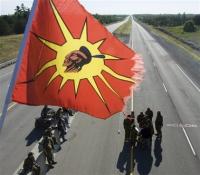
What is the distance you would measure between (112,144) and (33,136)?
3.99 meters

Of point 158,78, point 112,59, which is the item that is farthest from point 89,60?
point 158,78

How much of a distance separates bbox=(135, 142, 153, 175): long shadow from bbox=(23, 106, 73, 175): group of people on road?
3398mm

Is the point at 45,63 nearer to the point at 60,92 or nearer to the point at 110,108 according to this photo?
the point at 60,92

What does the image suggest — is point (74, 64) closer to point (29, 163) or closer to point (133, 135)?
point (29, 163)

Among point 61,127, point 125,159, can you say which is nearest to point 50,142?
point 125,159

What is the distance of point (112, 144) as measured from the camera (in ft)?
65.4

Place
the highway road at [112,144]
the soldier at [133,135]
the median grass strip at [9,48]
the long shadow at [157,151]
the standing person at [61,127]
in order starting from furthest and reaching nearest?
the median grass strip at [9,48]
the standing person at [61,127]
the soldier at [133,135]
the long shadow at [157,151]
the highway road at [112,144]

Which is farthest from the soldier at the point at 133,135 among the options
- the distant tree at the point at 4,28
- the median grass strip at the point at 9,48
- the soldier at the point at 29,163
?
the distant tree at the point at 4,28

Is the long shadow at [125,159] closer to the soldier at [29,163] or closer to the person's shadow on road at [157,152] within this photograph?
the person's shadow on road at [157,152]

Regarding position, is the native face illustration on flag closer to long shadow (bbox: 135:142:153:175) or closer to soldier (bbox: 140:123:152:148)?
long shadow (bbox: 135:142:153:175)

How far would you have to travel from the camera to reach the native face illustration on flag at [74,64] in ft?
28.4

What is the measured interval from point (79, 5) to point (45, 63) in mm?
1362

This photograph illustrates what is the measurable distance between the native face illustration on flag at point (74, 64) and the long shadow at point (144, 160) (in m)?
8.32

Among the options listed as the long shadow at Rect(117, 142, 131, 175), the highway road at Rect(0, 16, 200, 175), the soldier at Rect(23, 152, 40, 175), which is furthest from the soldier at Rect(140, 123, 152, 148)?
the soldier at Rect(23, 152, 40, 175)
